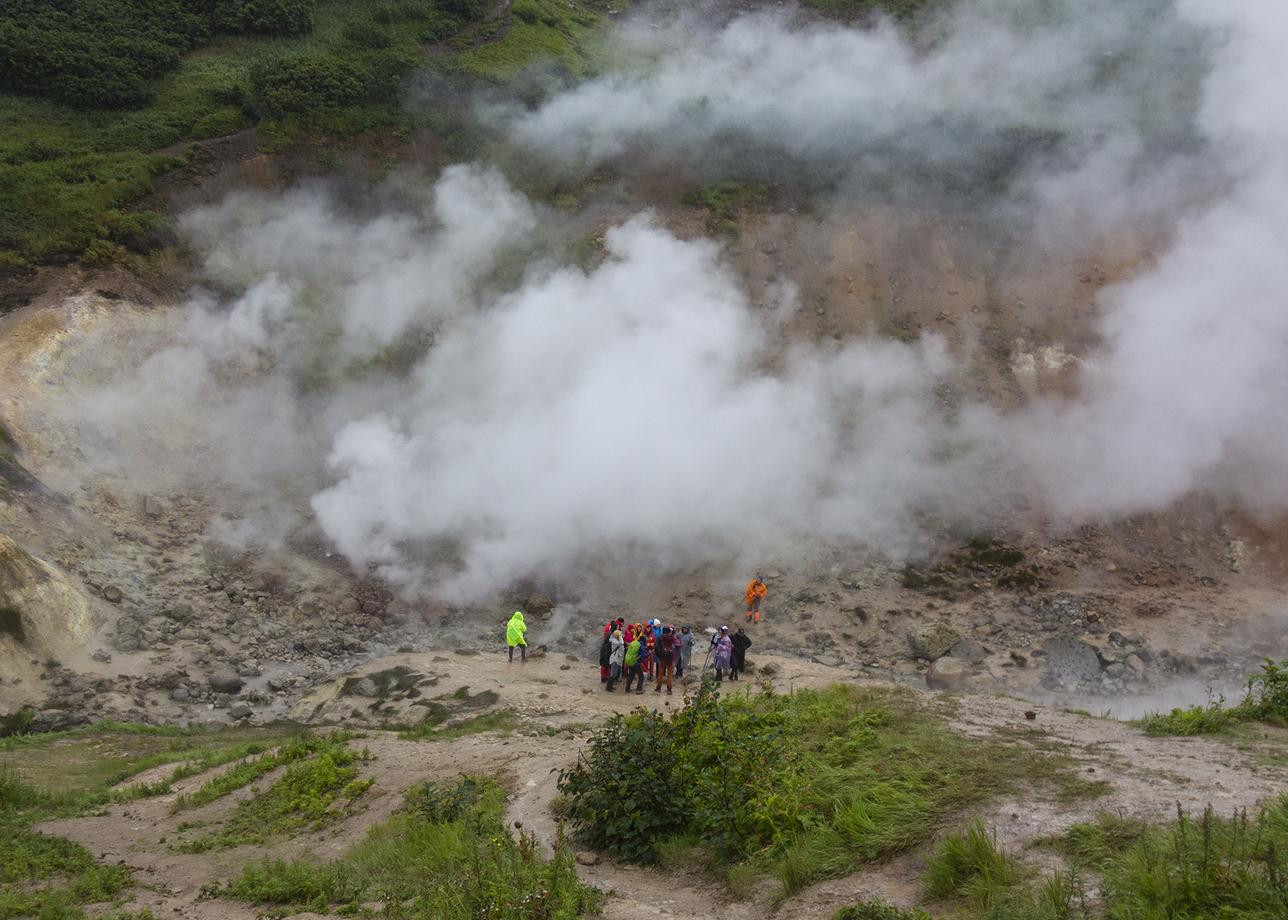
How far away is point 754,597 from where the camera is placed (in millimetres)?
15219

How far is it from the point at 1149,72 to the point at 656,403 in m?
17.1

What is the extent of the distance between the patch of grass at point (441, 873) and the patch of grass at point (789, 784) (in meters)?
0.63

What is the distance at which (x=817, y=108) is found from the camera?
2608 cm

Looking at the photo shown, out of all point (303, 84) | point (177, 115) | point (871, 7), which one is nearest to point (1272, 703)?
point (303, 84)

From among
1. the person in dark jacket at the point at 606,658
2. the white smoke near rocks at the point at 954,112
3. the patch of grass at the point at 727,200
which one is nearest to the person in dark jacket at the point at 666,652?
the person in dark jacket at the point at 606,658

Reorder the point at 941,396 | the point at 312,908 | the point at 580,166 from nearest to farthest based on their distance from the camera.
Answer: the point at 312,908 < the point at 941,396 < the point at 580,166

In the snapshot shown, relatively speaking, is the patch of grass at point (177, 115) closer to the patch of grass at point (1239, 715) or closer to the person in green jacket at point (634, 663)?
the person in green jacket at point (634, 663)

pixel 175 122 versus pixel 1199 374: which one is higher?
pixel 175 122

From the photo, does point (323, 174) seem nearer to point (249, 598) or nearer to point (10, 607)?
point (249, 598)

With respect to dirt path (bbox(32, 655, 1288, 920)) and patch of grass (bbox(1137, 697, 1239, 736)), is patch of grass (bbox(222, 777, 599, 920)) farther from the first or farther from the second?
patch of grass (bbox(1137, 697, 1239, 736))

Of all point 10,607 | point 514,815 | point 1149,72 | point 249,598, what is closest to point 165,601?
point 249,598

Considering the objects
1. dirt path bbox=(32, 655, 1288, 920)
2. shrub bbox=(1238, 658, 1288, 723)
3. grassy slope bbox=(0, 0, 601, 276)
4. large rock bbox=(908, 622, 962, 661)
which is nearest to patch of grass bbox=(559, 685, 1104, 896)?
dirt path bbox=(32, 655, 1288, 920)

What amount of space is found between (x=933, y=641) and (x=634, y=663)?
4.87 meters

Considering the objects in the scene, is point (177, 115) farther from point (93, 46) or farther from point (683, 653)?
point (683, 653)
